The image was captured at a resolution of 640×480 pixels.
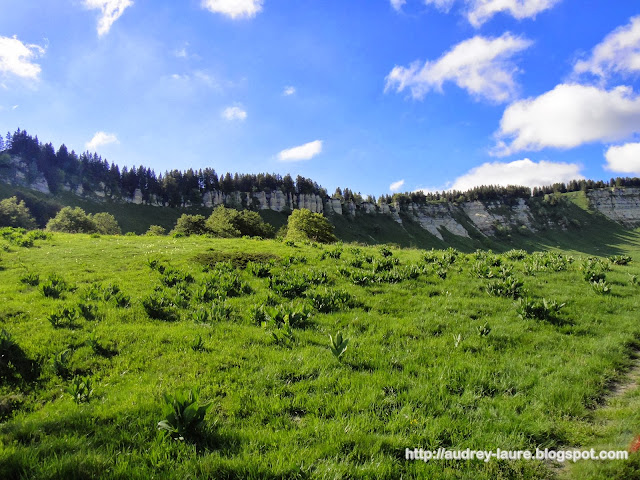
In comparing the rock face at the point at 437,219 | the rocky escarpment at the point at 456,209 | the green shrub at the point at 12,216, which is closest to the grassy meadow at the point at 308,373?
the green shrub at the point at 12,216

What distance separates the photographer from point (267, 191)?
179 meters

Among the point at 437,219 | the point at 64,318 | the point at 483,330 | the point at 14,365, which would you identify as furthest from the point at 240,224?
the point at 437,219

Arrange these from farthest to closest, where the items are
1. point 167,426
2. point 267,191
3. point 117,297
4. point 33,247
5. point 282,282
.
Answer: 1. point 267,191
2. point 33,247
3. point 282,282
4. point 117,297
5. point 167,426

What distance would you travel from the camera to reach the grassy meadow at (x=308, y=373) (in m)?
4.48

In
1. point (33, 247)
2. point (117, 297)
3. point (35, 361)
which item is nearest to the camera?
point (35, 361)

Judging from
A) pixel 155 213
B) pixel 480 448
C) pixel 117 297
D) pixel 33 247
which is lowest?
pixel 480 448

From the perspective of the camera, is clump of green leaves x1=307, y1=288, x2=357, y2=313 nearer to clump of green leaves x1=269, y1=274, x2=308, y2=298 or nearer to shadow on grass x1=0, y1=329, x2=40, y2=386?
clump of green leaves x1=269, y1=274, x2=308, y2=298

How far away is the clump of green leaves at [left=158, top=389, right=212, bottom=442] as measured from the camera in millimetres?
4684

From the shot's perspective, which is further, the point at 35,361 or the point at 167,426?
the point at 35,361

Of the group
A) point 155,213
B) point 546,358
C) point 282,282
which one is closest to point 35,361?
point 282,282

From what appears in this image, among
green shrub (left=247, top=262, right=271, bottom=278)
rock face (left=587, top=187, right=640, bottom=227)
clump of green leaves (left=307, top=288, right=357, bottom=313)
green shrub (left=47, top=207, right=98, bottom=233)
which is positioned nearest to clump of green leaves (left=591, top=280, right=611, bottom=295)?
clump of green leaves (left=307, top=288, right=357, bottom=313)

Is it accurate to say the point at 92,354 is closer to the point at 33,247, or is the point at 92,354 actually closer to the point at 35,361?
the point at 35,361

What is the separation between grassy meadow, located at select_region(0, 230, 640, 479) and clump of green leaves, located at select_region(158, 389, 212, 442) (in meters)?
0.03

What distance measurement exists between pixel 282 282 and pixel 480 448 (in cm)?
1073
